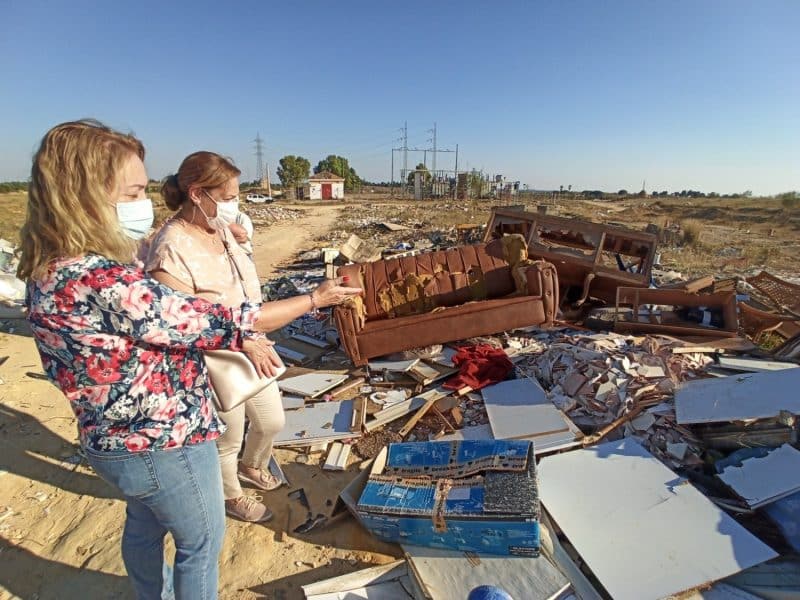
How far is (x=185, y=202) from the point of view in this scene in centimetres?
218

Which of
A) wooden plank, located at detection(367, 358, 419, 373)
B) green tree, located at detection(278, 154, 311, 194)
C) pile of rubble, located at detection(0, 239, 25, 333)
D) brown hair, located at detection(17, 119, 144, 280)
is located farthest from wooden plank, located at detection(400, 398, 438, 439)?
green tree, located at detection(278, 154, 311, 194)

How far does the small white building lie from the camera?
141 feet

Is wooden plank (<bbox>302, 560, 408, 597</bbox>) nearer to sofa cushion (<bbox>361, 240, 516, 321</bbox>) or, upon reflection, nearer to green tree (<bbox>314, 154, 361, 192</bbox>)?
sofa cushion (<bbox>361, 240, 516, 321</bbox>)

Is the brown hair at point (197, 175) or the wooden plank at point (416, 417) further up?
the brown hair at point (197, 175)

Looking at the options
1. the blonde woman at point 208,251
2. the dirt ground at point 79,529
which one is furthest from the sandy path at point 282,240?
the blonde woman at point 208,251

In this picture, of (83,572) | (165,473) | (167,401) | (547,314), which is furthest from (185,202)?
(547,314)

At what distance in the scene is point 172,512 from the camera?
57.2 inches

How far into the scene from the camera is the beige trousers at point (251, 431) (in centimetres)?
229

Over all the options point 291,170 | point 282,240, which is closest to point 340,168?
point 291,170

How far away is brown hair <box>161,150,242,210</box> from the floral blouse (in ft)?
3.22

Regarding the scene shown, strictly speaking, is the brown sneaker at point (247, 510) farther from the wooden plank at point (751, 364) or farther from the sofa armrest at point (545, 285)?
the wooden plank at point (751, 364)

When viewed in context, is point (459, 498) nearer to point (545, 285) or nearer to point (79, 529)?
point (79, 529)

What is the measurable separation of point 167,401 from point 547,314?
412 centimetres

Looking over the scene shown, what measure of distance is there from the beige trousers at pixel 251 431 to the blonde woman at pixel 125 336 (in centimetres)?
70
